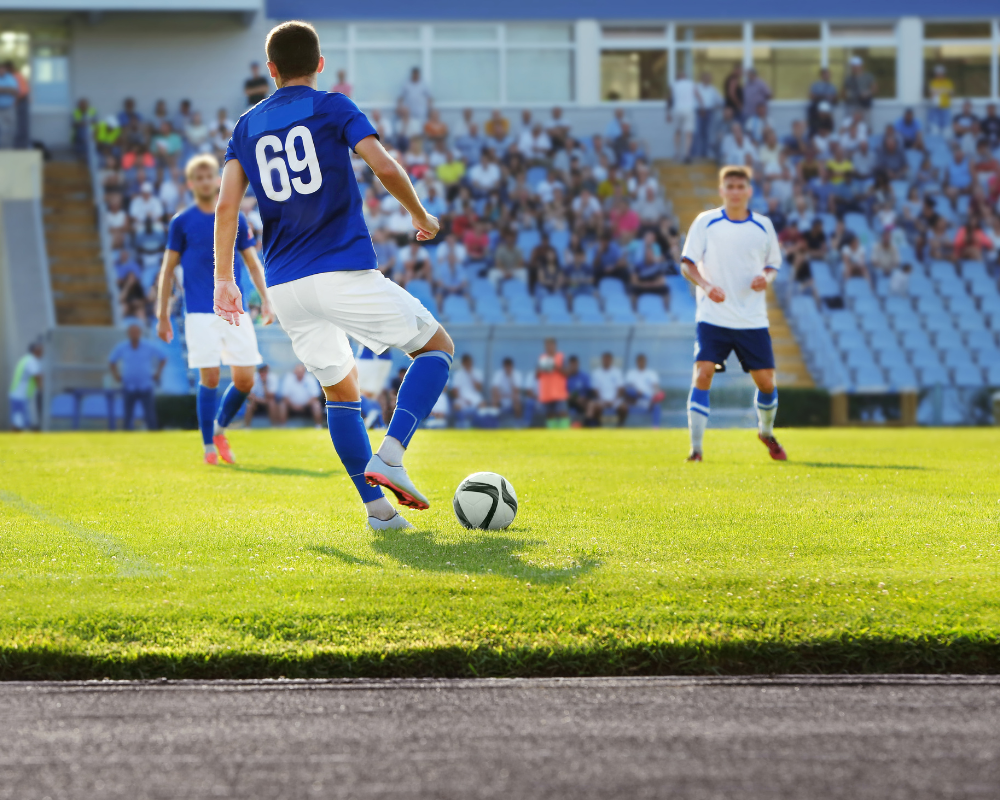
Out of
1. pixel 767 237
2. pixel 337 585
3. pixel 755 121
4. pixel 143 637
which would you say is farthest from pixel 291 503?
pixel 755 121

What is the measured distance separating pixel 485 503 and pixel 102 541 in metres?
1.70

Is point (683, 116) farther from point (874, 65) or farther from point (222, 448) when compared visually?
point (222, 448)

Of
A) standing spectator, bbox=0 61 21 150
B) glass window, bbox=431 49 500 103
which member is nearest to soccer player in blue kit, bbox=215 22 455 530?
standing spectator, bbox=0 61 21 150

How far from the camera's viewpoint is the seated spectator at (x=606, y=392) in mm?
18359

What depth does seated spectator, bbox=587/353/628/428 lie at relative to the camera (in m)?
18.4

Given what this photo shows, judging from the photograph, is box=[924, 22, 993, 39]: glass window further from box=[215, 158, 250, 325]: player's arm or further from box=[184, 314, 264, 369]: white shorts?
box=[215, 158, 250, 325]: player's arm

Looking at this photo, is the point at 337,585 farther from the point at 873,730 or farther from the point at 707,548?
the point at 873,730

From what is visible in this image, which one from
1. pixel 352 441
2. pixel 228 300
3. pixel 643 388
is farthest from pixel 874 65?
pixel 228 300

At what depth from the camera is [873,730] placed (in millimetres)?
2906

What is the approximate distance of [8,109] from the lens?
24.5 meters

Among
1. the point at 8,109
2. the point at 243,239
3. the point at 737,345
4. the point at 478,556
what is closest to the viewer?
the point at 478,556

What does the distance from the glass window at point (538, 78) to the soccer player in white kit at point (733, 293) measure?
19.8 metres

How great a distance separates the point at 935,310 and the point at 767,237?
44.7 ft

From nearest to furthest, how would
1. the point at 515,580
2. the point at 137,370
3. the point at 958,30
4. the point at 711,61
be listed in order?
the point at 515,580
the point at 137,370
the point at 711,61
the point at 958,30
